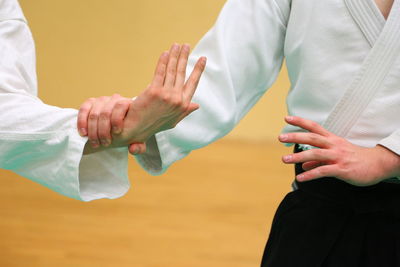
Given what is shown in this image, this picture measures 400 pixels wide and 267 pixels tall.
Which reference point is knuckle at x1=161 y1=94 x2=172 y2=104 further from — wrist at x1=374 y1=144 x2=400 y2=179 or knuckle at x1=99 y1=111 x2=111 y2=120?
wrist at x1=374 y1=144 x2=400 y2=179

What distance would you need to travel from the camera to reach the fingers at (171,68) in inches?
42.0

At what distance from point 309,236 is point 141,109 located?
37cm

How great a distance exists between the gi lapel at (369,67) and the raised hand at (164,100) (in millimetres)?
262

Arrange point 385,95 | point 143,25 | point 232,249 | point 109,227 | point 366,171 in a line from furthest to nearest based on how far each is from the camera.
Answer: point 143,25
point 109,227
point 232,249
point 385,95
point 366,171

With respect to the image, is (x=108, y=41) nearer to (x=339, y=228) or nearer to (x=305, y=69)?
(x=305, y=69)

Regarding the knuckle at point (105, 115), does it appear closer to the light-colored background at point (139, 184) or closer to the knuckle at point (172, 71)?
the knuckle at point (172, 71)

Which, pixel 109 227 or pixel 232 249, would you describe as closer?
pixel 232 249

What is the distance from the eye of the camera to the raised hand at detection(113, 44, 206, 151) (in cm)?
106

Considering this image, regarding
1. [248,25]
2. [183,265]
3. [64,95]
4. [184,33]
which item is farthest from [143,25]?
[248,25]

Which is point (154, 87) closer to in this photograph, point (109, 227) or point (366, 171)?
point (366, 171)

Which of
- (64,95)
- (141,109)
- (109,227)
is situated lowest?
(64,95)

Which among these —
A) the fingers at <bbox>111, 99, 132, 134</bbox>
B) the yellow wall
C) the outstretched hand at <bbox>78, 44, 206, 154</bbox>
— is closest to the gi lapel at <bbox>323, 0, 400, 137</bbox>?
the outstretched hand at <bbox>78, 44, 206, 154</bbox>

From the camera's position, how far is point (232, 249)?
3.51 meters

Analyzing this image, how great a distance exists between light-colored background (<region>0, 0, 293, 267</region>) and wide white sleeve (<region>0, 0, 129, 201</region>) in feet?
6.99
